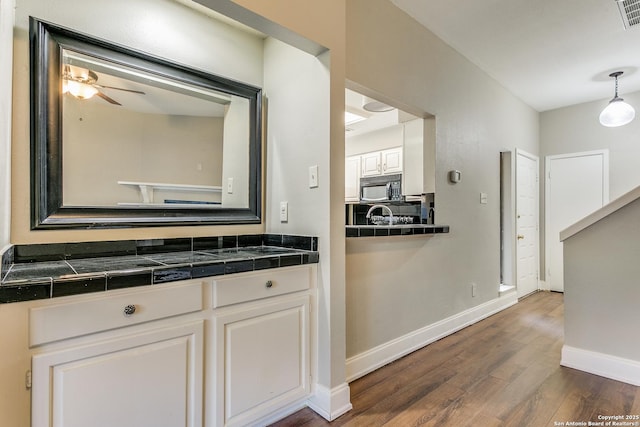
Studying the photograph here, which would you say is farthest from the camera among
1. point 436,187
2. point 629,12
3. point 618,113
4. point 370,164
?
point 370,164

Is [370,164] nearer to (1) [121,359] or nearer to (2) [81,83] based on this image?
(2) [81,83]

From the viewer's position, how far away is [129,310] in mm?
1168

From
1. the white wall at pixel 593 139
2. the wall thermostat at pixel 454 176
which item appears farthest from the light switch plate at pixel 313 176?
the white wall at pixel 593 139

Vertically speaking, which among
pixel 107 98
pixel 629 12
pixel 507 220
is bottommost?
pixel 507 220

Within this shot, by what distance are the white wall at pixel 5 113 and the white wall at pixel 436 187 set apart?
164 cm

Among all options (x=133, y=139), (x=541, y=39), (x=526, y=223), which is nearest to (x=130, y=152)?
(x=133, y=139)

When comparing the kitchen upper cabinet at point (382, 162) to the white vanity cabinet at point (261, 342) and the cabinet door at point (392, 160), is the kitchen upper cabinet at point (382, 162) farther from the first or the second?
the white vanity cabinet at point (261, 342)

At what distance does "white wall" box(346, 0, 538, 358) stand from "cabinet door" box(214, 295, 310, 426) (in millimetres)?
502

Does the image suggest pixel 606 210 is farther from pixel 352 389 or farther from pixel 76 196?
pixel 76 196

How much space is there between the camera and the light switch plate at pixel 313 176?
1.81m

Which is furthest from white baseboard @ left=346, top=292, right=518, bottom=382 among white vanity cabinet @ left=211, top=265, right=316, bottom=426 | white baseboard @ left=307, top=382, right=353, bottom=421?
white vanity cabinet @ left=211, top=265, right=316, bottom=426

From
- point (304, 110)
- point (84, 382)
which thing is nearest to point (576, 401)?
point (304, 110)

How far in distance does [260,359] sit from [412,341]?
57.6 inches

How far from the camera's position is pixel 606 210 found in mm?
2174
